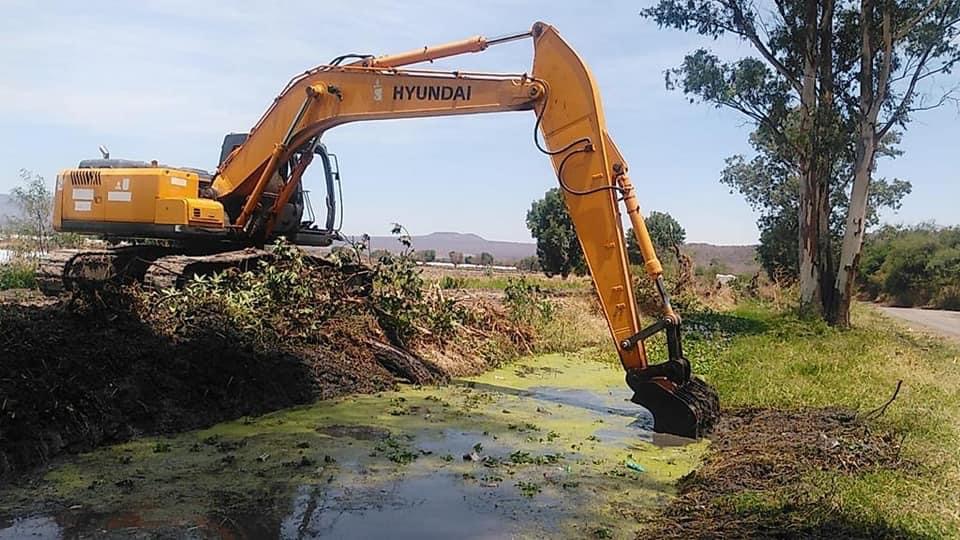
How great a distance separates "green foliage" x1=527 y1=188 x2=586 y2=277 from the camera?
36.1 metres

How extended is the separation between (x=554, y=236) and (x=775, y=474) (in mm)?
31210

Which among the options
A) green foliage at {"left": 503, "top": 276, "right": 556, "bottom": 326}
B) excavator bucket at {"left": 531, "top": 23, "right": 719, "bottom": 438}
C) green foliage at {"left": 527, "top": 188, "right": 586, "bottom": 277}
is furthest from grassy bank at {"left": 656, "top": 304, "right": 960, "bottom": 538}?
green foliage at {"left": 527, "top": 188, "right": 586, "bottom": 277}

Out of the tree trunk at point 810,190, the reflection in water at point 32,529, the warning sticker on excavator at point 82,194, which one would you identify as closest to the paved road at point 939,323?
the tree trunk at point 810,190

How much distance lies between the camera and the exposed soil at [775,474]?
4512 mm

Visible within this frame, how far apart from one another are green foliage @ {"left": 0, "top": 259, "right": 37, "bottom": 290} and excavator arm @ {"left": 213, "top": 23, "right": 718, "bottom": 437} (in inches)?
230

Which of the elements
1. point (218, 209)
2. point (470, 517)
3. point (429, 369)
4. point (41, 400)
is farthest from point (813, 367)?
point (41, 400)

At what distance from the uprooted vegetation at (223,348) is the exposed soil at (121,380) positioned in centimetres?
1

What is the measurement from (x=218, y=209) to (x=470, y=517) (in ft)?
22.2

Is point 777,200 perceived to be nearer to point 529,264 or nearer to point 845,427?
point 529,264

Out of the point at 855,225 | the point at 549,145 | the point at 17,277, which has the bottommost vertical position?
the point at 17,277

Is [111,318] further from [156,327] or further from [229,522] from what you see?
[229,522]

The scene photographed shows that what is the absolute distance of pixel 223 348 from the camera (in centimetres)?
797

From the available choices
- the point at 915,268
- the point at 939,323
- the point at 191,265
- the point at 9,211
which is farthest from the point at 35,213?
the point at 915,268

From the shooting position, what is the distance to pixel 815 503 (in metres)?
4.81
